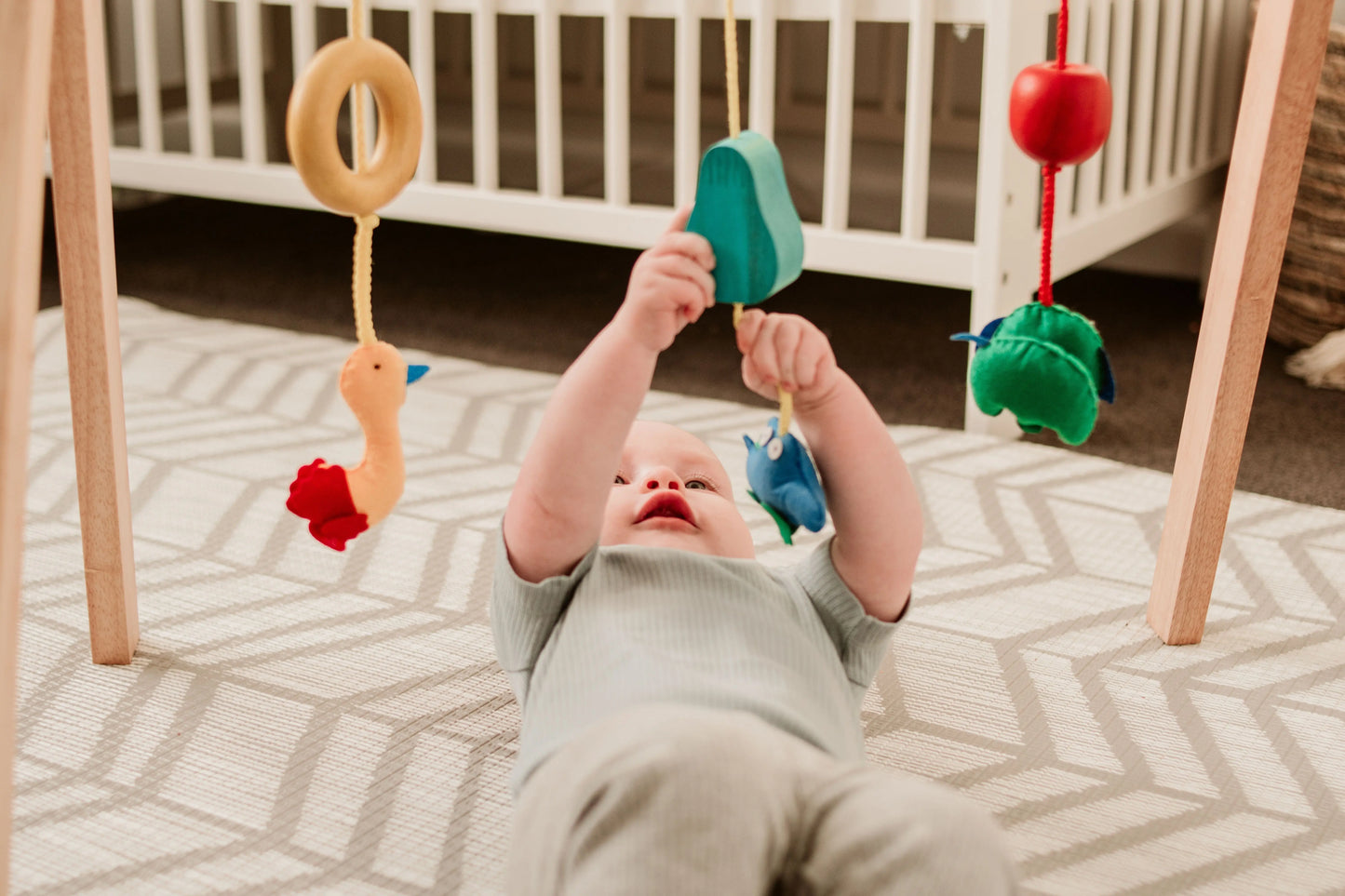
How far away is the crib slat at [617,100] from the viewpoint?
5.33ft

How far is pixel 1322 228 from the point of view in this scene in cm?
185

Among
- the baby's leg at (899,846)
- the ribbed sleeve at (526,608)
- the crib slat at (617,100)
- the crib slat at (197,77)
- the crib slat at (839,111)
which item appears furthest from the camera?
the crib slat at (197,77)

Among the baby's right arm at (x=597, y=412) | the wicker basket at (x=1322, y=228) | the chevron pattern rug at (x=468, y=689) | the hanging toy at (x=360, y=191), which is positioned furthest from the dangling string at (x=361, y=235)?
the wicker basket at (x=1322, y=228)

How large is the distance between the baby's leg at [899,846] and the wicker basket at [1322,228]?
59.6 inches

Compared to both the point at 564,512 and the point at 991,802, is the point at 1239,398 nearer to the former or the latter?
the point at 991,802

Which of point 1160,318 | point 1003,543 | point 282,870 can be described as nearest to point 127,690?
point 282,870

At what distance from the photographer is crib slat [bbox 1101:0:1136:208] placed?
5.25 ft

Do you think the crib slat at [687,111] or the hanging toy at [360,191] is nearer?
the hanging toy at [360,191]

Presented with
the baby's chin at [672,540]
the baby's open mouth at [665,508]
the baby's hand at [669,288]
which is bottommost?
the baby's chin at [672,540]

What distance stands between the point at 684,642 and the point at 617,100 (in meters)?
1.09

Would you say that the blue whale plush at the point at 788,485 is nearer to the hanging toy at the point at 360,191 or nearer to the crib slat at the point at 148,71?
the hanging toy at the point at 360,191

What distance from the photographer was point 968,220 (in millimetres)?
1770

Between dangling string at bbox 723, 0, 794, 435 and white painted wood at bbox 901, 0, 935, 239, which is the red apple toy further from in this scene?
white painted wood at bbox 901, 0, 935, 239

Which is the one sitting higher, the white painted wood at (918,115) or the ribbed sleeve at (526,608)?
the white painted wood at (918,115)
